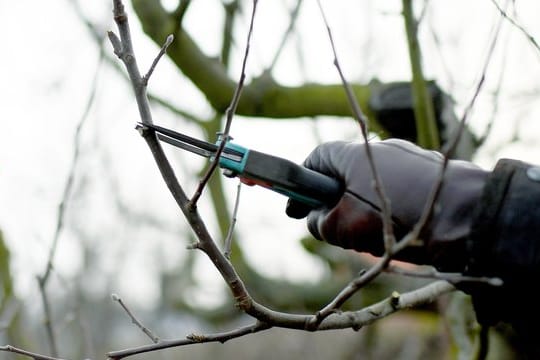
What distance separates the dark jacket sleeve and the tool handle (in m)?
0.27

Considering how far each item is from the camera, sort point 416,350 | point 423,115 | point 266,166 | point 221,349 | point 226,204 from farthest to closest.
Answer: point 221,349 < point 416,350 < point 226,204 < point 423,115 < point 266,166

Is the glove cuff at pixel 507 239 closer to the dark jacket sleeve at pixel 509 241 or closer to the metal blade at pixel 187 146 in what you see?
the dark jacket sleeve at pixel 509 241

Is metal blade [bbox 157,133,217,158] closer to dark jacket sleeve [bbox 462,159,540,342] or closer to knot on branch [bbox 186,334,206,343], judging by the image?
knot on branch [bbox 186,334,206,343]

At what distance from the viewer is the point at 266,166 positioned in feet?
4.73

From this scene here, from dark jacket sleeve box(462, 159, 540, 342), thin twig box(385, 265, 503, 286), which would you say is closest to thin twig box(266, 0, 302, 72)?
dark jacket sleeve box(462, 159, 540, 342)

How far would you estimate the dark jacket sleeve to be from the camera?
1375 millimetres

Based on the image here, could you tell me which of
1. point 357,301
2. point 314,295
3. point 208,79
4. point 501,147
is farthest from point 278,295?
point 208,79

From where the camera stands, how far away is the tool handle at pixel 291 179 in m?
Result: 1.44

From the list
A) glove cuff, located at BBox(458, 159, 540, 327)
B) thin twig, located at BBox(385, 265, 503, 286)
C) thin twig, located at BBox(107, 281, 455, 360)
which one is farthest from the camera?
thin twig, located at BBox(107, 281, 455, 360)

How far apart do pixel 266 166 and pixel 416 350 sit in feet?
19.9

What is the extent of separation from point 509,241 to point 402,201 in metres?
0.19

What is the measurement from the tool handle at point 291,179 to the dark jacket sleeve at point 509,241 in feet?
0.90

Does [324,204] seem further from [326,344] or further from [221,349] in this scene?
[221,349]

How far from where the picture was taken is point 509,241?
1.38m
